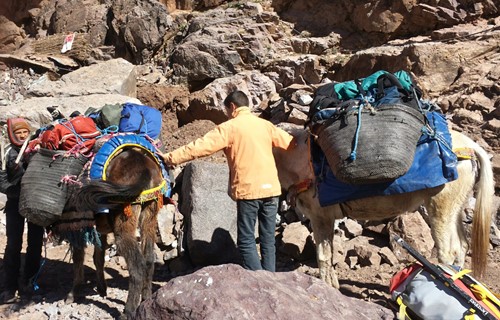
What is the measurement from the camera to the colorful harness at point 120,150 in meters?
4.23

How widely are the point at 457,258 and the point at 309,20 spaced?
296 inches

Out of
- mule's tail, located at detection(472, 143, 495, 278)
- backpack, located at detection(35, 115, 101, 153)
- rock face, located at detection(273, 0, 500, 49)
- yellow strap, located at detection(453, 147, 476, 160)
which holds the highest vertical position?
rock face, located at detection(273, 0, 500, 49)

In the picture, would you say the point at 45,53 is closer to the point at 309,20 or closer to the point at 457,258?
the point at 309,20

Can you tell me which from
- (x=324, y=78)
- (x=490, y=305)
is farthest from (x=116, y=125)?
(x=324, y=78)

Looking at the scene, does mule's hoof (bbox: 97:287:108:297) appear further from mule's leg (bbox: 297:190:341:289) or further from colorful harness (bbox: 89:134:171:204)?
mule's leg (bbox: 297:190:341:289)

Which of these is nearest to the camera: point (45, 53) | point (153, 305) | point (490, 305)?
point (153, 305)

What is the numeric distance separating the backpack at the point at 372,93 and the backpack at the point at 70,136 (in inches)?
77.8

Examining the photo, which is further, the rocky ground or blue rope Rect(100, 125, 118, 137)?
blue rope Rect(100, 125, 118, 137)

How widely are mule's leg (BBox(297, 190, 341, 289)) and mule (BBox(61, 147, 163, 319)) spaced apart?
4.40ft

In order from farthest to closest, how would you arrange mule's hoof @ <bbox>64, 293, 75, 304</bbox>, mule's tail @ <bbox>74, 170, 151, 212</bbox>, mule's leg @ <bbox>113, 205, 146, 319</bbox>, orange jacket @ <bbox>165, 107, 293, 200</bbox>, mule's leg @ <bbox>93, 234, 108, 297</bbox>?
mule's leg @ <bbox>93, 234, 108, 297</bbox> → mule's hoof @ <bbox>64, 293, 75, 304</bbox> → mule's leg @ <bbox>113, 205, 146, 319</bbox> → orange jacket @ <bbox>165, 107, 293, 200</bbox> → mule's tail @ <bbox>74, 170, 151, 212</bbox>

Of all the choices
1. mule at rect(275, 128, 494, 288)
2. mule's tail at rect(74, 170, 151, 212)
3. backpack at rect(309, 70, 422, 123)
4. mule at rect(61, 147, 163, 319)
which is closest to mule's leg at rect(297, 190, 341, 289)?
mule at rect(275, 128, 494, 288)

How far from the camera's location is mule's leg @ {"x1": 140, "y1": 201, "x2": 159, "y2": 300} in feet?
14.4

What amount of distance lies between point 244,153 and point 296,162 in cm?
67

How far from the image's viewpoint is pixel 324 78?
917 centimetres
